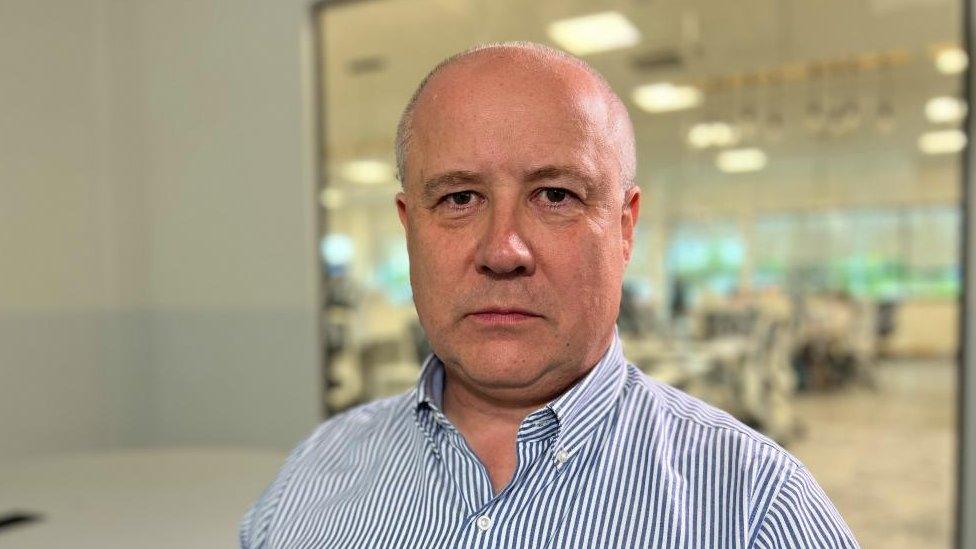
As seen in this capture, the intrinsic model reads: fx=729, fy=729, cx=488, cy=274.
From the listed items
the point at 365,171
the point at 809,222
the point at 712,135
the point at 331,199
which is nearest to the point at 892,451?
the point at 809,222

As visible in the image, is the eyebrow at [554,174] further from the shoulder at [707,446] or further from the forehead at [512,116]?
the shoulder at [707,446]

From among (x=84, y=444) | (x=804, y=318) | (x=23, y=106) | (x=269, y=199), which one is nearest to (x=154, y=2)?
(x=23, y=106)

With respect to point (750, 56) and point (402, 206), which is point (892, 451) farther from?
point (402, 206)

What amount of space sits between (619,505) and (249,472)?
1423 millimetres

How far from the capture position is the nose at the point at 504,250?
88 centimetres

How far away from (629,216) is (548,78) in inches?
8.9

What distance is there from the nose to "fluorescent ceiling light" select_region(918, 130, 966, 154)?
2.13m

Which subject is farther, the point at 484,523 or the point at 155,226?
the point at 155,226

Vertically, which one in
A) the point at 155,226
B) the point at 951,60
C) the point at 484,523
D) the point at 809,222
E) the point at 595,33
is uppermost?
the point at 595,33

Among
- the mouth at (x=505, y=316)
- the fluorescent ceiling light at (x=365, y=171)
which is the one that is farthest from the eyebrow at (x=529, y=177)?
the fluorescent ceiling light at (x=365, y=171)

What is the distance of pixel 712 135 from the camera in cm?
282

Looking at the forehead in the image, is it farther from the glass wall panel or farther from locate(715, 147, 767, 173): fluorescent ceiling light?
locate(715, 147, 767, 173): fluorescent ceiling light

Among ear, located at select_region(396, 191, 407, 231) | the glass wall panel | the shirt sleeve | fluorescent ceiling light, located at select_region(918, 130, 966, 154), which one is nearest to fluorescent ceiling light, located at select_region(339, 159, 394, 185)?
the glass wall panel

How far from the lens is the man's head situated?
2.96ft
